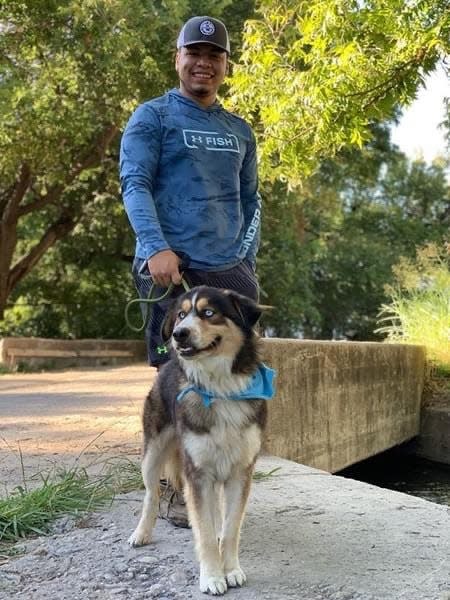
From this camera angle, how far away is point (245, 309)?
3305 mm

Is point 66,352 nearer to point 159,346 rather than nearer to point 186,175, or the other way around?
point 159,346

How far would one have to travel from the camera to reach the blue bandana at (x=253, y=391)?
10.7 feet

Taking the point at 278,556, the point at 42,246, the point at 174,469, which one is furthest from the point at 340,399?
the point at 42,246

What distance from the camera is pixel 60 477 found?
15.9 feet

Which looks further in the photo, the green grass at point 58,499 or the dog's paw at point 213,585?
the green grass at point 58,499

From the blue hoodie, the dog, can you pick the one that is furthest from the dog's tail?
the blue hoodie

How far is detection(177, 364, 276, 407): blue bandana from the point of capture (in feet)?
10.7

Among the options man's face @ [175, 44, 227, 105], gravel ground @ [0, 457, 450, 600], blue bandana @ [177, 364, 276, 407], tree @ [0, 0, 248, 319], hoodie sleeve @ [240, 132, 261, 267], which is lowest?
gravel ground @ [0, 457, 450, 600]

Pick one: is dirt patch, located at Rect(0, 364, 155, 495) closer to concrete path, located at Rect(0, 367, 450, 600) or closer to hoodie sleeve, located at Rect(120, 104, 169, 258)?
concrete path, located at Rect(0, 367, 450, 600)

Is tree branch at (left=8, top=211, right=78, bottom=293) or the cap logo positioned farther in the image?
tree branch at (left=8, top=211, right=78, bottom=293)

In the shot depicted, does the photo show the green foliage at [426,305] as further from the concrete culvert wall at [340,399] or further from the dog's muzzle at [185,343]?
the dog's muzzle at [185,343]

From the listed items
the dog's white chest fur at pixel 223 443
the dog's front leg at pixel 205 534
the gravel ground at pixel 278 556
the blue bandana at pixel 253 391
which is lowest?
the gravel ground at pixel 278 556

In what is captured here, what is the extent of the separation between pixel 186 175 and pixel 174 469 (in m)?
1.60

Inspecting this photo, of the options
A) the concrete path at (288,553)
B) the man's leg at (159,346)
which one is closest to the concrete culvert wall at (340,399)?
the concrete path at (288,553)
